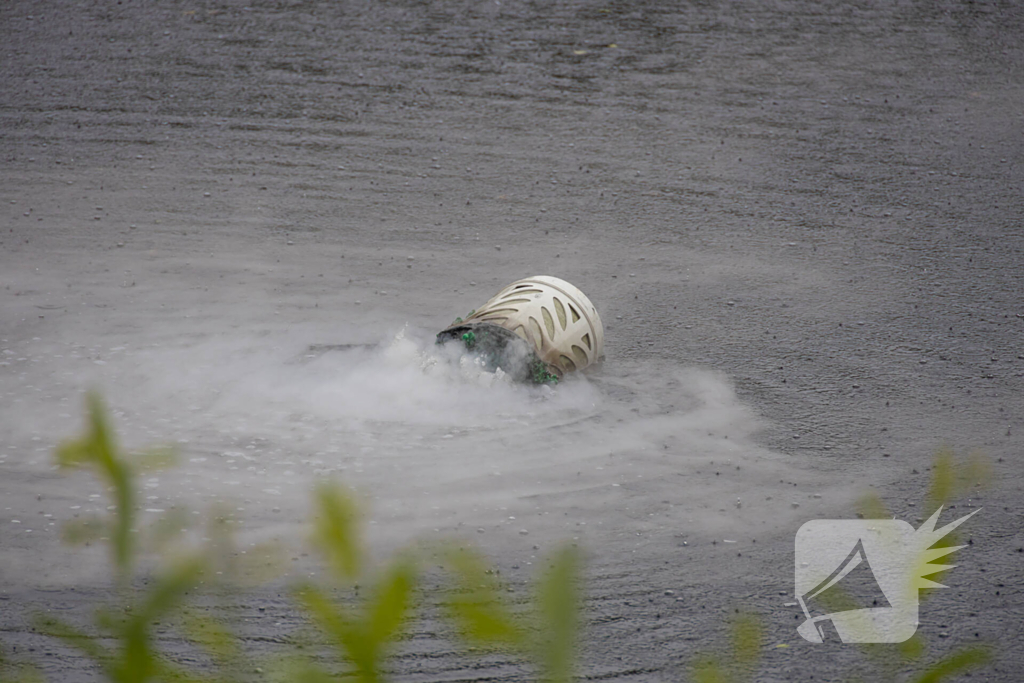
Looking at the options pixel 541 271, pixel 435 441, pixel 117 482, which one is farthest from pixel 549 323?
pixel 117 482

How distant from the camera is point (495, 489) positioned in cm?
593

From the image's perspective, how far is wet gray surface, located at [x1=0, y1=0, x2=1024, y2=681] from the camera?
5.58m

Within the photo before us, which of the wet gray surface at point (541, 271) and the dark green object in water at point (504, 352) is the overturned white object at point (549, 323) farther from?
the wet gray surface at point (541, 271)

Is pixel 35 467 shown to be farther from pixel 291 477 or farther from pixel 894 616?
pixel 894 616

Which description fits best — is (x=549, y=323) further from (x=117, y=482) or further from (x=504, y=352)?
(x=117, y=482)

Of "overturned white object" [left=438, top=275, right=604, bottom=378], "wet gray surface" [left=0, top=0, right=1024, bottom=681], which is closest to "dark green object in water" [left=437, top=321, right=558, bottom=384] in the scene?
"overturned white object" [left=438, top=275, right=604, bottom=378]

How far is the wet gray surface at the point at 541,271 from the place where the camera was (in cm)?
558

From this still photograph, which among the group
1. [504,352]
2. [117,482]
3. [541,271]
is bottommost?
[504,352]

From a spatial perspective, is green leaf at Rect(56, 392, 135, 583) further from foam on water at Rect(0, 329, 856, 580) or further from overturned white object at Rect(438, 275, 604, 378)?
overturned white object at Rect(438, 275, 604, 378)

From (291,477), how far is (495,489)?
1.15 m

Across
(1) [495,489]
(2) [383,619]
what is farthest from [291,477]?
(2) [383,619]

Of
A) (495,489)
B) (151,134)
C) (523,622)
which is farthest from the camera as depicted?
(151,134)

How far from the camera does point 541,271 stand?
27.1 ft

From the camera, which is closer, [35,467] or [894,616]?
[894,616]
